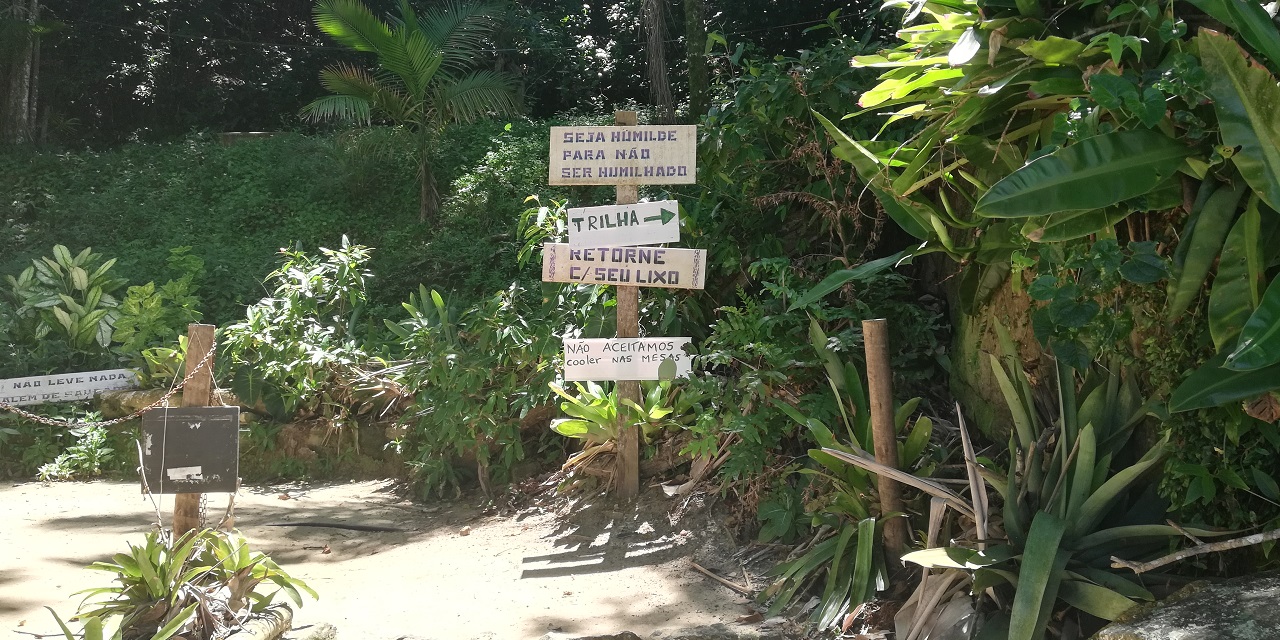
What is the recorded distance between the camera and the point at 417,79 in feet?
31.1

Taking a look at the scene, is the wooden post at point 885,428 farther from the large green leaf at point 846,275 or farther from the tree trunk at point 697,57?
the tree trunk at point 697,57

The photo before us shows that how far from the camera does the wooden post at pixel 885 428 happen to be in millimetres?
3277

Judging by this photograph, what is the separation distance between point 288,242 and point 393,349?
12.4 feet

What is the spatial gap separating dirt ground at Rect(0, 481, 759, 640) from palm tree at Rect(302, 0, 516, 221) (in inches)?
199

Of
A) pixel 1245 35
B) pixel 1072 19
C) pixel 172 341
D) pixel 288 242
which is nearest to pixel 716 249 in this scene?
pixel 1072 19

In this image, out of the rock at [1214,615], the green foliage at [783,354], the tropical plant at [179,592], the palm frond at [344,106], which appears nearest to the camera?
the rock at [1214,615]

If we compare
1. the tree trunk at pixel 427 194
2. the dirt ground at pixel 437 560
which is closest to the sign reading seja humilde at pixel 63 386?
the dirt ground at pixel 437 560

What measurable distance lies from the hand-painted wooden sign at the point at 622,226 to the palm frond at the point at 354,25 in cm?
555

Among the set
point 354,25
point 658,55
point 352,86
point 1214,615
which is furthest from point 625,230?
point 352,86

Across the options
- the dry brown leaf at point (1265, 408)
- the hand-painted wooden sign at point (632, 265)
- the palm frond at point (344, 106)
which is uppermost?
the palm frond at point (344, 106)

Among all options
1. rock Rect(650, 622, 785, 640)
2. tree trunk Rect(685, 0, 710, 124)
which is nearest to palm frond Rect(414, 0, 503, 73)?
tree trunk Rect(685, 0, 710, 124)

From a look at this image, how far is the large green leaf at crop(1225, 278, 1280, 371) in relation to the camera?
206 cm

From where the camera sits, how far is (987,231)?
3.19 m

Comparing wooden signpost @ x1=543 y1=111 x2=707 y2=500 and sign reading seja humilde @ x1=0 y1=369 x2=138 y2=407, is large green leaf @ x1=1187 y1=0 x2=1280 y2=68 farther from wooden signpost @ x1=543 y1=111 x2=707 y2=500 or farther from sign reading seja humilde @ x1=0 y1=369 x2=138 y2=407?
sign reading seja humilde @ x1=0 y1=369 x2=138 y2=407
